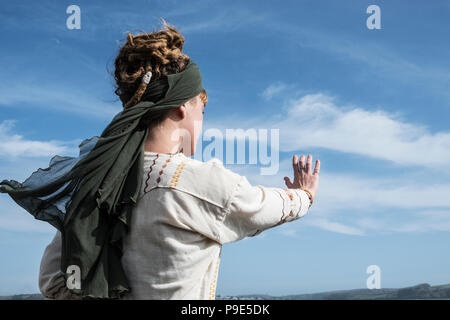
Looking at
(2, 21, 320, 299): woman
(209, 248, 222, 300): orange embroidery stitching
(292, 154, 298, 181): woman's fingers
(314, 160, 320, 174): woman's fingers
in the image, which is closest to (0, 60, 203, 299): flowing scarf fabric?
(2, 21, 320, 299): woman

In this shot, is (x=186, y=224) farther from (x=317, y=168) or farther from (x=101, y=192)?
(x=317, y=168)

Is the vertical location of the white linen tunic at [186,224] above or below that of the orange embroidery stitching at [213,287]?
above

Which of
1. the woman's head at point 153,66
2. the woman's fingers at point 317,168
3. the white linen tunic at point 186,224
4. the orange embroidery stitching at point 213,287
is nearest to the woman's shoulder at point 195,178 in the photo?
the white linen tunic at point 186,224

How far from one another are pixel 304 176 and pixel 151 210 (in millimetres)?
1138

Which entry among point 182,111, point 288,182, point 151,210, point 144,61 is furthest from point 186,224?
point 144,61

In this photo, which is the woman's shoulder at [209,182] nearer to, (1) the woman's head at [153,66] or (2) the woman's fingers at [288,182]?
(1) the woman's head at [153,66]

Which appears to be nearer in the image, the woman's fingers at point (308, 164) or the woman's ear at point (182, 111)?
the woman's ear at point (182, 111)

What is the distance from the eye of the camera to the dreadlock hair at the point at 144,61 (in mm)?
2926

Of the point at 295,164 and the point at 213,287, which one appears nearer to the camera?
the point at 213,287

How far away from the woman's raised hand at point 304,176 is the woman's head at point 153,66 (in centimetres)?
76

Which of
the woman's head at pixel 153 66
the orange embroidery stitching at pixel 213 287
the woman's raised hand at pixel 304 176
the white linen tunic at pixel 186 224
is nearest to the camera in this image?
the white linen tunic at pixel 186 224

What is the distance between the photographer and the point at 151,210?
8.54 feet
